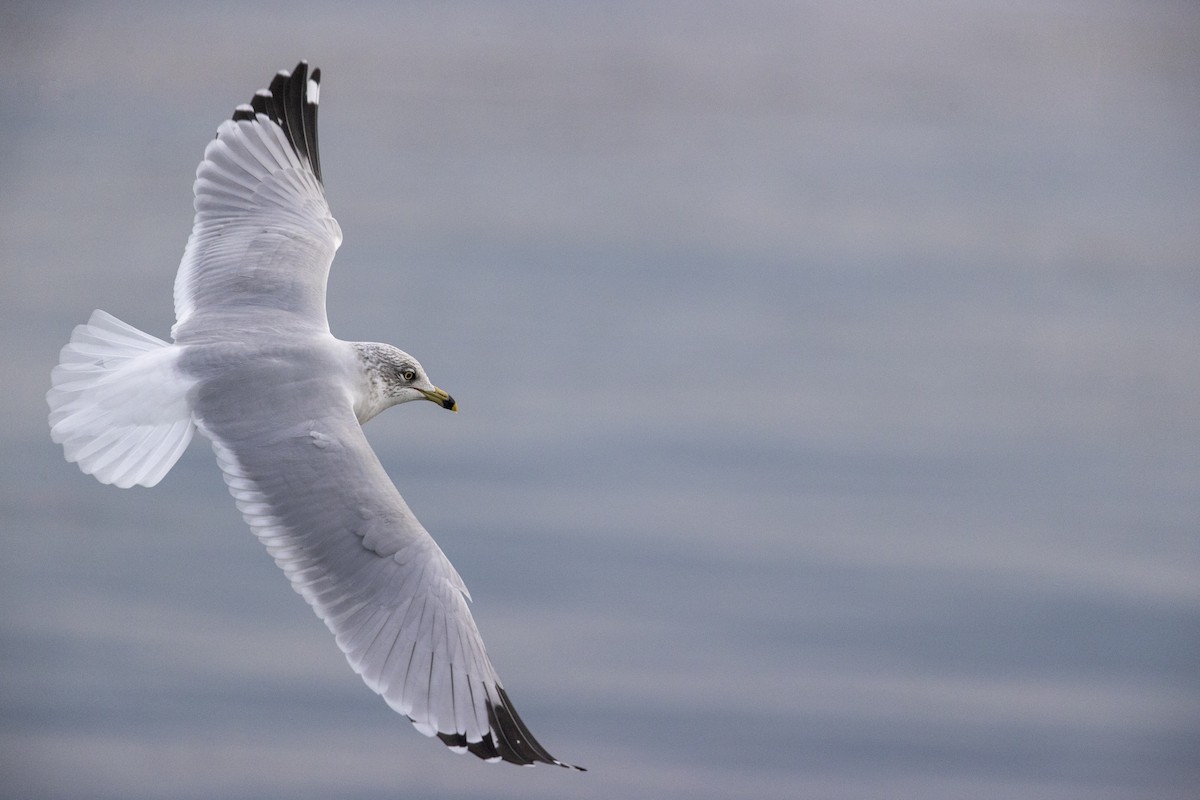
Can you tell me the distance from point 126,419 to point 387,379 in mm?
934

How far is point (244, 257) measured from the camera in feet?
18.8

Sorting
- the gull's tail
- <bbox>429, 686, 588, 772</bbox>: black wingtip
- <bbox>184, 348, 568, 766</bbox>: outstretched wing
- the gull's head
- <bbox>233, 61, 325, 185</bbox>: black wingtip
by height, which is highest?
<bbox>233, 61, 325, 185</bbox>: black wingtip

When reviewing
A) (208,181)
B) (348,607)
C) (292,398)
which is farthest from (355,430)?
(208,181)

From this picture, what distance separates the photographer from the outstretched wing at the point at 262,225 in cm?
554

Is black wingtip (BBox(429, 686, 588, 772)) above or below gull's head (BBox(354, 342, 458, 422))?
below

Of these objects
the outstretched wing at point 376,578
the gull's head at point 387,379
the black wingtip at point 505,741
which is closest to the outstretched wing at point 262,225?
the gull's head at point 387,379

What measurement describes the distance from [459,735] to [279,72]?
306 cm

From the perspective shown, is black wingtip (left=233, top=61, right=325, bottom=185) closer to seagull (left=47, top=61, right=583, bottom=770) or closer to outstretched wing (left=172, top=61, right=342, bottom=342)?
outstretched wing (left=172, top=61, right=342, bottom=342)

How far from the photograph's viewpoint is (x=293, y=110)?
6430mm

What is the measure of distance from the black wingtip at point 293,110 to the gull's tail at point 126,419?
1456 millimetres

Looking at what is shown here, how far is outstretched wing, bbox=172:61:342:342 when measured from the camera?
218 inches

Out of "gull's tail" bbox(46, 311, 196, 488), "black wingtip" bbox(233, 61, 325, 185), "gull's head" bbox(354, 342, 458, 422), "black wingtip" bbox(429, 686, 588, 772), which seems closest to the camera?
"black wingtip" bbox(429, 686, 588, 772)

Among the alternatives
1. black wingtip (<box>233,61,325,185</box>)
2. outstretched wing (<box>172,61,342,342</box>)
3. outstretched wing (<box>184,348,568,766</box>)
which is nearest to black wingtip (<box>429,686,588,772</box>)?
outstretched wing (<box>184,348,568,766</box>)

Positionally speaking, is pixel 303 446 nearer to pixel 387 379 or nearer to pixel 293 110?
pixel 387 379
